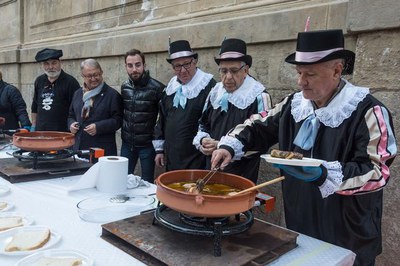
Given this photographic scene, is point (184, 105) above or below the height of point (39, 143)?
above

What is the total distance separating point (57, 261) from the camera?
4.04ft

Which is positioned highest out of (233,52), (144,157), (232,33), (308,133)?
(232,33)

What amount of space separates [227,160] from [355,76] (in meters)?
1.61

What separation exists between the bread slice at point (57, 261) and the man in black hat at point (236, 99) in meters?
1.61

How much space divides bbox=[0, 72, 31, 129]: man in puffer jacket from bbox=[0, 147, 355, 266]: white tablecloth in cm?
265

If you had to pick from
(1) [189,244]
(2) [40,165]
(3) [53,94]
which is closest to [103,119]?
(3) [53,94]

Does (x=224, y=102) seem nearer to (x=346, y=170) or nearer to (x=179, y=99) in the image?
(x=179, y=99)

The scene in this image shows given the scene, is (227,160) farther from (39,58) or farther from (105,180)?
(39,58)

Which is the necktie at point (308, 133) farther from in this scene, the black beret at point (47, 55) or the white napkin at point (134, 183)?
the black beret at point (47, 55)

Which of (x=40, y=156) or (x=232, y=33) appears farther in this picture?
(x=232, y=33)

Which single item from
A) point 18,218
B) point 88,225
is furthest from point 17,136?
point 88,225

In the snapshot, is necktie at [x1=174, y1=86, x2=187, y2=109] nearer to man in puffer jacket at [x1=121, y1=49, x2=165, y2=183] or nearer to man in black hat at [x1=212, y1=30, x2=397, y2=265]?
man in puffer jacket at [x1=121, y1=49, x2=165, y2=183]

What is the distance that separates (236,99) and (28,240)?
1925mm

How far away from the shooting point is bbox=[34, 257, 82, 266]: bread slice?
121 cm
